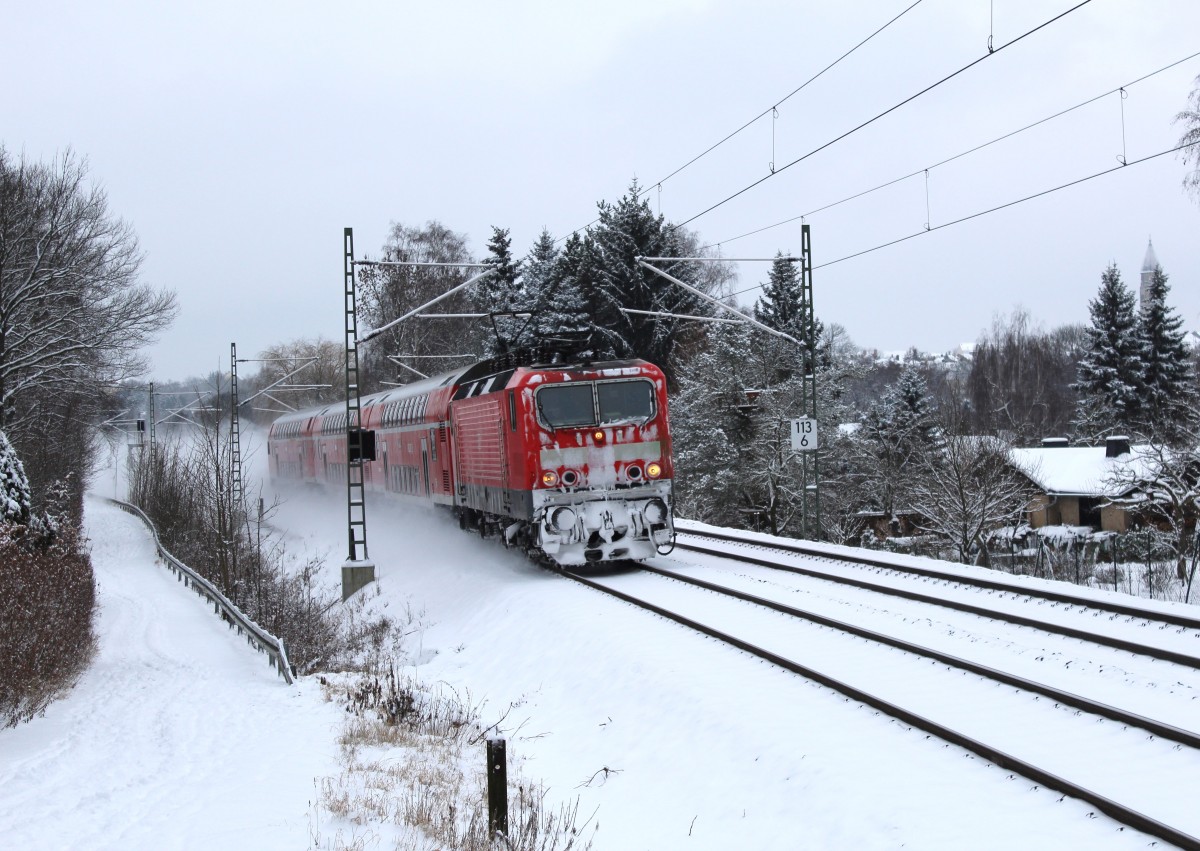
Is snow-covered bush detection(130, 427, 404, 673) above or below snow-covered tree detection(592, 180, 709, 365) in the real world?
below

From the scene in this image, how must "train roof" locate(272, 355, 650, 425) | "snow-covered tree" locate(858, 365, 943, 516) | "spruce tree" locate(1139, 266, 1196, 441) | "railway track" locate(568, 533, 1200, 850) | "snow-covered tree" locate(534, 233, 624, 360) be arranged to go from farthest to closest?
"spruce tree" locate(1139, 266, 1196, 441) → "snow-covered tree" locate(534, 233, 624, 360) → "snow-covered tree" locate(858, 365, 943, 516) → "train roof" locate(272, 355, 650, 425) → "railway track" locate(568, 533, 1200, 850)

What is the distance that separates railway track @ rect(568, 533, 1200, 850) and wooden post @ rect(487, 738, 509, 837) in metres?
2.85

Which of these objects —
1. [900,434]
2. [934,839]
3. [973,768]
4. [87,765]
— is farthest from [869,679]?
[900,434]

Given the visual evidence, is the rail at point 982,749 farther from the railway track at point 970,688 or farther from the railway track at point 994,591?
the railway track at point 994,591

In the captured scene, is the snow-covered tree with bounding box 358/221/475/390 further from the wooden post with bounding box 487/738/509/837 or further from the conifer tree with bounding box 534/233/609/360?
the wooden post with bounding box 487/738/509/837

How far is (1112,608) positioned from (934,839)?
242 inches

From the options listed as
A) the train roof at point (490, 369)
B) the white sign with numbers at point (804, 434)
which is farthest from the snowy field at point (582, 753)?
the white sign with numbers at point (804, 434)

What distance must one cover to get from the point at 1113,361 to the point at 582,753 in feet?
160

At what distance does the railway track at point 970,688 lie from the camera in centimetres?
571

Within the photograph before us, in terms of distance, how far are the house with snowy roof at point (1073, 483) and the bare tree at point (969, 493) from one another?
8504 millimetres

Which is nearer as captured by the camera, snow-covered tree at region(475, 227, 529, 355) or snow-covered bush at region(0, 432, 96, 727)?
snow-covered bush at region(0, 432, 96, 727)

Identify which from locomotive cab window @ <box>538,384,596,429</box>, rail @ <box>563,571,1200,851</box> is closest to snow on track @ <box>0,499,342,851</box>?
rail @ <box>563,571,1200,851</box>

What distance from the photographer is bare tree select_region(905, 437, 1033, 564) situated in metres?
32.0

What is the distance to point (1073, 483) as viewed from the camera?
4450 centimetres
